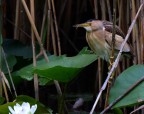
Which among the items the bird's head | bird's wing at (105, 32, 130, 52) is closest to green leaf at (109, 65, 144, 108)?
A: bird's wing at (105, 32, 130, 52)

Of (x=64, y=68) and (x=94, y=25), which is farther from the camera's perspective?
(x=94, y=25)

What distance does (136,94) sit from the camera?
7.27ft

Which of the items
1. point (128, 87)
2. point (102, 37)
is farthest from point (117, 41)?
point (128, 87)

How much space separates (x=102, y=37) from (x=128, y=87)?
0.97 ft

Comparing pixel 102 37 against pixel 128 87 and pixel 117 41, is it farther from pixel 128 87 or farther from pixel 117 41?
pixel 128 87

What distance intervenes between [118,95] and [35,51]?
2.24 feet

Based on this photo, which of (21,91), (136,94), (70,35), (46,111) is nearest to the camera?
(136,94)

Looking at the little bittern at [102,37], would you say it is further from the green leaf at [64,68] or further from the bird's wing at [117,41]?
the green leaf at [64,68]

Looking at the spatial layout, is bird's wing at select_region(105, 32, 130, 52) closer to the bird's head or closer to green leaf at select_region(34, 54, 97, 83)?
the bird's head

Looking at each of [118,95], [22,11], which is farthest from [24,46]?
[118,95]

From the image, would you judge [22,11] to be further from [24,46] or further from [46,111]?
[46,111]

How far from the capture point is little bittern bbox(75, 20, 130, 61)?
2.41 meters

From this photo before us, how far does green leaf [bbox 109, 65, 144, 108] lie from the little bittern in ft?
0.43

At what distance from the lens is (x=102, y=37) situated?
243 cm
